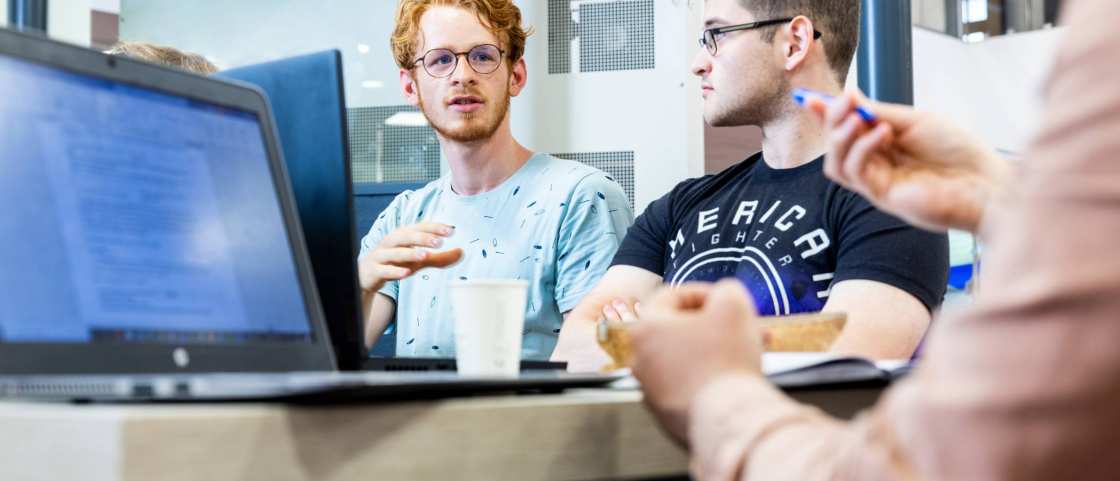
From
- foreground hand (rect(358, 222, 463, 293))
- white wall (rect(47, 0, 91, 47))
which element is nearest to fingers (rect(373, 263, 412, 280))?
foreground hand (rect(358, 222, 463, 293))

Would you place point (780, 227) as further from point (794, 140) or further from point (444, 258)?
point (444, 258)

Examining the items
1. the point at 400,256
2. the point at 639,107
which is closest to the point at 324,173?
the point at 400,256

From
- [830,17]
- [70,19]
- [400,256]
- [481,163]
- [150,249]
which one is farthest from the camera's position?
[70,19]

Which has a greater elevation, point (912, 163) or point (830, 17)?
point (830, 17)

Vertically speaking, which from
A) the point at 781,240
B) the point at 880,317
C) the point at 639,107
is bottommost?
the point at 880,317

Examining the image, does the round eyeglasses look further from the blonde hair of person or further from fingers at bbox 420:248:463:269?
fingers at bbox 420:248:463:269

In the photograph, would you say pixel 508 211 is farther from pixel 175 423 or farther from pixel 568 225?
pixel 175 423

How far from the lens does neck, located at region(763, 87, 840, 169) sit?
2162 millimetres

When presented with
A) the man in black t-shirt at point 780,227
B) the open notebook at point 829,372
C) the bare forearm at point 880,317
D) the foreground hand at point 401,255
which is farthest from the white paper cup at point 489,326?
the bare forearm at point 880,317

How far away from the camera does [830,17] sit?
2297mm

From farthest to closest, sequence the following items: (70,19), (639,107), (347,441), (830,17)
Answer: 1. (70,19)
2. (639,107)
3. (830,17)
4. (347,441)

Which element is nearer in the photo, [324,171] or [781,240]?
[324,171]

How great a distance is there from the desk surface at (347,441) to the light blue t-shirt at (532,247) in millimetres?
1499

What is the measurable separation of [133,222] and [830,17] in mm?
1702
